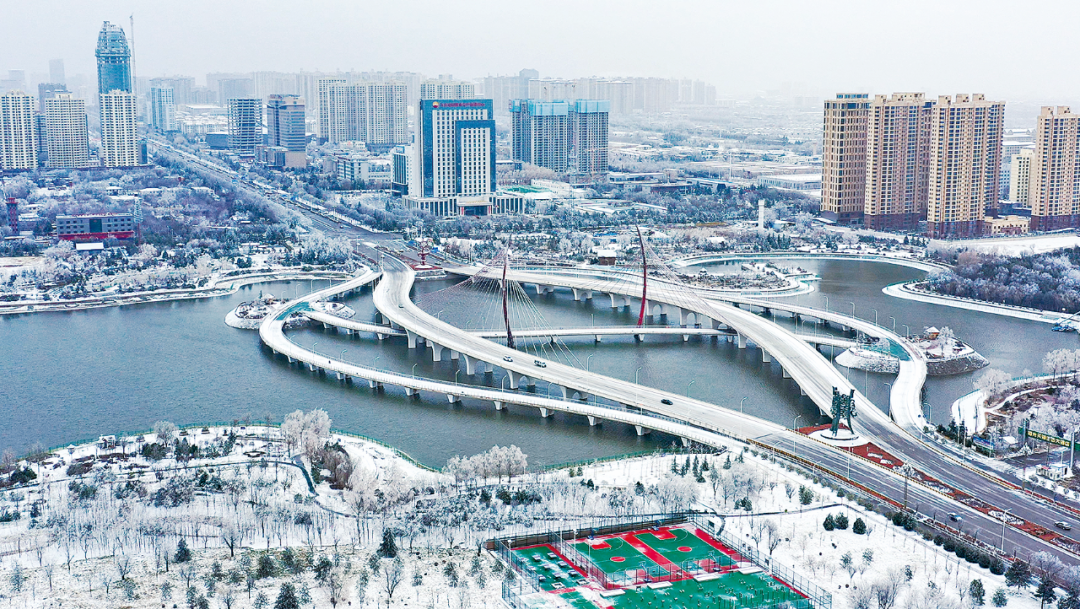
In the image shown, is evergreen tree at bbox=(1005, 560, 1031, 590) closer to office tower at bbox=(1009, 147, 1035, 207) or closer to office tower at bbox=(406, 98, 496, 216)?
office tower at bbox=(1009, 147, 1035, 207)

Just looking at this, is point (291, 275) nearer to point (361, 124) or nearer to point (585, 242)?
point (585, 242)

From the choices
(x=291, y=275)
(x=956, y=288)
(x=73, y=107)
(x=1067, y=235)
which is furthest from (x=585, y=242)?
(x=73, y=107)

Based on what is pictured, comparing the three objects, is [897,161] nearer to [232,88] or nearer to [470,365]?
[470,365]

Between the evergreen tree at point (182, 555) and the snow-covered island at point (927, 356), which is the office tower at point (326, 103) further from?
the evergreen tree at point (182, 555)

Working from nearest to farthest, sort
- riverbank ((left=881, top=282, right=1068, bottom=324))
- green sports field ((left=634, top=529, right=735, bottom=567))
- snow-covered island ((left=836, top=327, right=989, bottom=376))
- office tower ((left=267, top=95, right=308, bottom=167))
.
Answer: green sports field ((left=634, top=529, right=735, bottom=567)), snow-covered island ((left=836, top=327, right=989, bottom=376)), riverbank ((left=881, top=282, right=1068, bottom=324)), office tower ((left=267, top=95, right=308, bottom=167))

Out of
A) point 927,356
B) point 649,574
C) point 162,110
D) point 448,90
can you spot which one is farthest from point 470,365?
point 162,110

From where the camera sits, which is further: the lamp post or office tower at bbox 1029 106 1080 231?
office tower at bbox 1029 106 1080 231

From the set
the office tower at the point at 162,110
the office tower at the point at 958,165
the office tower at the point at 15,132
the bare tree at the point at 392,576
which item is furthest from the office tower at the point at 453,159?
the office tower at the point at 162,110

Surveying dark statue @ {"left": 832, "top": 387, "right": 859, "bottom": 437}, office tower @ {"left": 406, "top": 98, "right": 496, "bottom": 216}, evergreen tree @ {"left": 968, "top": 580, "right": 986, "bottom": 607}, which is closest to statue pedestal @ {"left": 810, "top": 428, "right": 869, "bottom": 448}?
dark statue @ {"left": 832, "top": 387, "right": 859, "bottom": 437}
